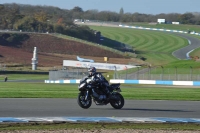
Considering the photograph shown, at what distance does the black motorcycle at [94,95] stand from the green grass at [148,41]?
92000 millimetres

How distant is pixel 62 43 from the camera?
365 feet

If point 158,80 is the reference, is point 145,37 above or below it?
above

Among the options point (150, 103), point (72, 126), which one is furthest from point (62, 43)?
point (72, 126)

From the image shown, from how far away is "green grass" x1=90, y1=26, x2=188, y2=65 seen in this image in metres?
121

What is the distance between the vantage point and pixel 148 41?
14138 centimetres

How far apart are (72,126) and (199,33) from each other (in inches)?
5633

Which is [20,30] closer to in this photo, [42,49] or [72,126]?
[42,49]

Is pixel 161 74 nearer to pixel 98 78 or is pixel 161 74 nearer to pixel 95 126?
A: pixel 98 78

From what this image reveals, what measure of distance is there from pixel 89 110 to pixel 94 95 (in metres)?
0.58

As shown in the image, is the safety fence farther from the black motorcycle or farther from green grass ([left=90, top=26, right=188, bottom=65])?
green grass ([left=90, top=26, right=188, bottom=65])

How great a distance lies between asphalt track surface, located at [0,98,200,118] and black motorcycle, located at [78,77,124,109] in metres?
0.21

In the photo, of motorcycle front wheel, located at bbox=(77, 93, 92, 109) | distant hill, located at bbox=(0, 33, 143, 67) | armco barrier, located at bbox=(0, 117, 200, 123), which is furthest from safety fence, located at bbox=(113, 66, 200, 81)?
distant hill, located at bbox=(0, 33, 143, 67)

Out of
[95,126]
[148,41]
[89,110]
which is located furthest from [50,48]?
[95,126]

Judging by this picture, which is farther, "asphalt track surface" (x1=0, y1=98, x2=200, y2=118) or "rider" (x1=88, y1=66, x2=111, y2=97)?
"rider" (x1=88, y1=66, x2=111, y2=97)
